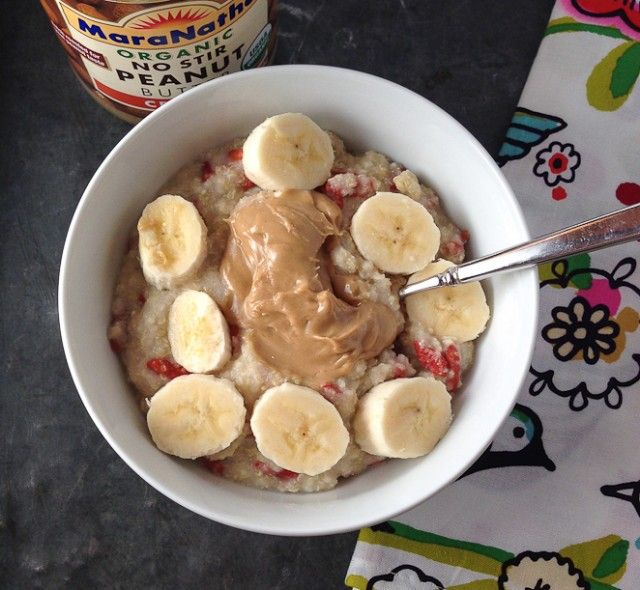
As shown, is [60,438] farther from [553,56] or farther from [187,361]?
[553,56]

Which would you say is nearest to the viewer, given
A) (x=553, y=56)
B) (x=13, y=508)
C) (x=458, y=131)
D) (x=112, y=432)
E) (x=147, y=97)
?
(x=112, y=432)

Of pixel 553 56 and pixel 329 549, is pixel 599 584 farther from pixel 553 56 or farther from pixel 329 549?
pixel 553 56

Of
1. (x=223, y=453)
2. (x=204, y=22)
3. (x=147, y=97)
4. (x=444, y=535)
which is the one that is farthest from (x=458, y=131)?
(x=444, y=535)

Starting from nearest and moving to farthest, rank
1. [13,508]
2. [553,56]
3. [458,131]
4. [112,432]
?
[112,432] < [458,131] < [13,508] < [553,56]

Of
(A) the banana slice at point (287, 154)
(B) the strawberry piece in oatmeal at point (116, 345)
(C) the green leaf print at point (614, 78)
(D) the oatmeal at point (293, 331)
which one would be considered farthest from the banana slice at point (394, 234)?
(C) the green leaf print at point (614, 78)

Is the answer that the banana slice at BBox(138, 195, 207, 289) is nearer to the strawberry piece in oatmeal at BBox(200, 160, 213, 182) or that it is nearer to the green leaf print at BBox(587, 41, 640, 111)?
the strawberry piece in oatmeal at BBox(200, 160, 213, 182)

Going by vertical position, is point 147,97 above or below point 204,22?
below

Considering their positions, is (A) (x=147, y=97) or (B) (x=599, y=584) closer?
(A) (x=147, y=97)

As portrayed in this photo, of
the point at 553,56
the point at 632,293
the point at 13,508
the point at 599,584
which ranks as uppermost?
the point at 553,56
